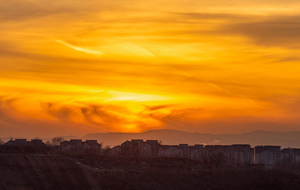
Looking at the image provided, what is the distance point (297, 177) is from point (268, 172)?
13.6ft

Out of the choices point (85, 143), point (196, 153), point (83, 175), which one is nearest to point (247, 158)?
point (196, 153)

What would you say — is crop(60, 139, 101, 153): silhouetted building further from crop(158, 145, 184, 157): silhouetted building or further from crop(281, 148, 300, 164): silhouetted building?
crop(281, 148, 300, 164): silhouetted building

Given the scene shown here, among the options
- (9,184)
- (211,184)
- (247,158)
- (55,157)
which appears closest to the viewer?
(9,184)

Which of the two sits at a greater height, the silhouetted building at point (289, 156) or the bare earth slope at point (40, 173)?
the silhouetted building at point (289, 156)

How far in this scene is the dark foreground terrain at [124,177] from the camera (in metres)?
55.6

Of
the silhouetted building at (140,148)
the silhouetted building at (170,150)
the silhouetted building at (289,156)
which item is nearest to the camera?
the silhouetted building at (140,148)

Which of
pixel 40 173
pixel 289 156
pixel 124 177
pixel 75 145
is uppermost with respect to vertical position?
pixel 75 145

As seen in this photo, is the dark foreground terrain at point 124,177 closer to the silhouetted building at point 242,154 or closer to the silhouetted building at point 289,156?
the silhouetted building at point 242,154

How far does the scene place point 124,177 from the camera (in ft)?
217

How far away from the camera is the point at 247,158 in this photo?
127125 millimetres

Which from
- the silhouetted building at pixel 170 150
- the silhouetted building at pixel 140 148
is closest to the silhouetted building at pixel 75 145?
the silhouetted building at pixel 140 148

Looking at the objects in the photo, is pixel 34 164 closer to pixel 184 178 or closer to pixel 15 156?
pixel 15 156

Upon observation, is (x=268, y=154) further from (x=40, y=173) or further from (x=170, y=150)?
(x=40, y=173)

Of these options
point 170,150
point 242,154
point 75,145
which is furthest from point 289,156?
point 75,145
